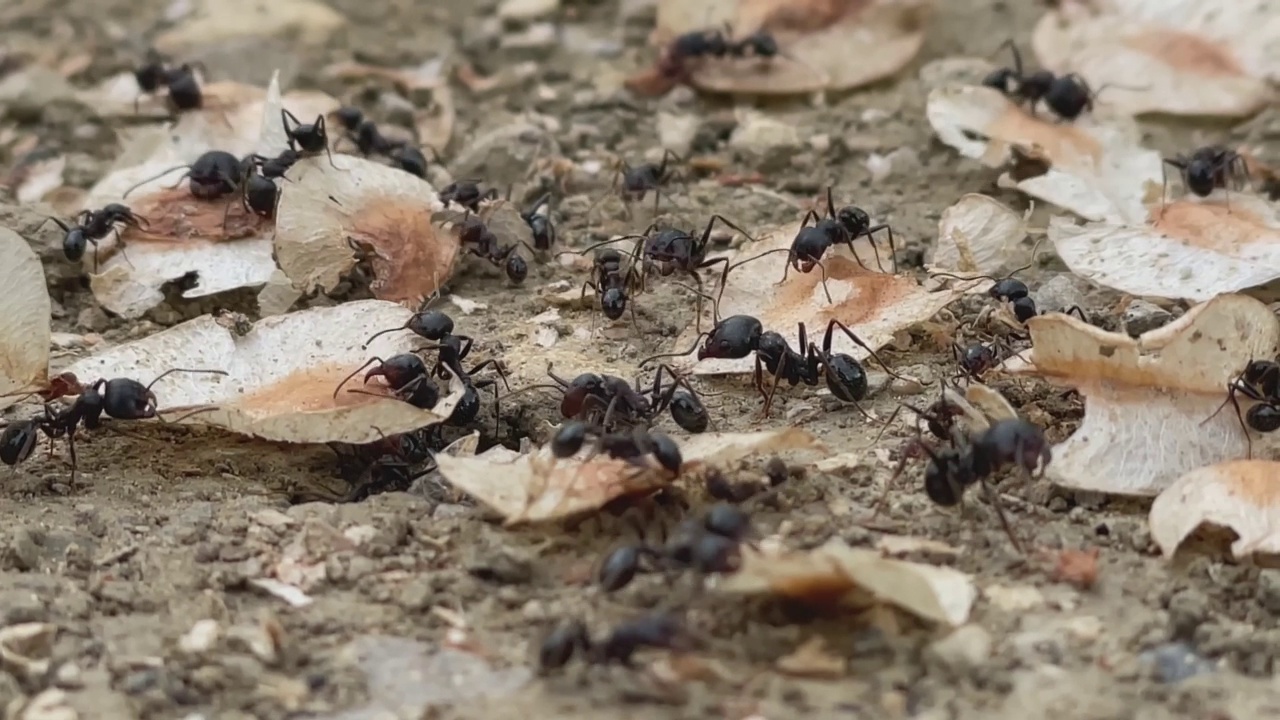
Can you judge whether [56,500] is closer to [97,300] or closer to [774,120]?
[97,300]

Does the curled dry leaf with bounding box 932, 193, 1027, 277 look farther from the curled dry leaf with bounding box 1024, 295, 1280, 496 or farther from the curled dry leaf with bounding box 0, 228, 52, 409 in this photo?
the curled dry leaf with bounding box 0, 228, 52, 409

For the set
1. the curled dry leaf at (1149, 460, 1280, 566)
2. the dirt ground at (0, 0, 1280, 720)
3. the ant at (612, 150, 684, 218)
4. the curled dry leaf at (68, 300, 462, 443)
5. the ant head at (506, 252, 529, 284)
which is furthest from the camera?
the ant at (612, 150, 684, 218)

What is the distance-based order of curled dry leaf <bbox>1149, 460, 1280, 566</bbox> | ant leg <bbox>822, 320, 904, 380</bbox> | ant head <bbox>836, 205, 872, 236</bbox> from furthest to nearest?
ant head <bbox>836, 205, 872, 236</bbox> → ant leg <bbox>822, 320, 904, 380</bbox> → curled dry leaf <bbox>1149, 460, 1280, 566</bbox>

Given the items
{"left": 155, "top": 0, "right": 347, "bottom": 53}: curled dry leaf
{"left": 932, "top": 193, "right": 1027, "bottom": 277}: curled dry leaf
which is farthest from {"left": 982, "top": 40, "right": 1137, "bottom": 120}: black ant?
{"left": 155, "top": 0, "right": 347, "bottom": 53}: curled dry leaf

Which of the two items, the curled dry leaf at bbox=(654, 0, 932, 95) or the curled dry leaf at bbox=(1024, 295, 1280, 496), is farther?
the curled dry leaf at bbox=(654, 0, 932, 95)

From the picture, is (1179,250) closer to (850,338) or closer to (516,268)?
(850,338)

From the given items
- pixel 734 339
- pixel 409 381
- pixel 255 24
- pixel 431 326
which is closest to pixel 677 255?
pixel 734 339

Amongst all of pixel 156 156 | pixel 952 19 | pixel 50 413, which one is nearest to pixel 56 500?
pixel 50 413
